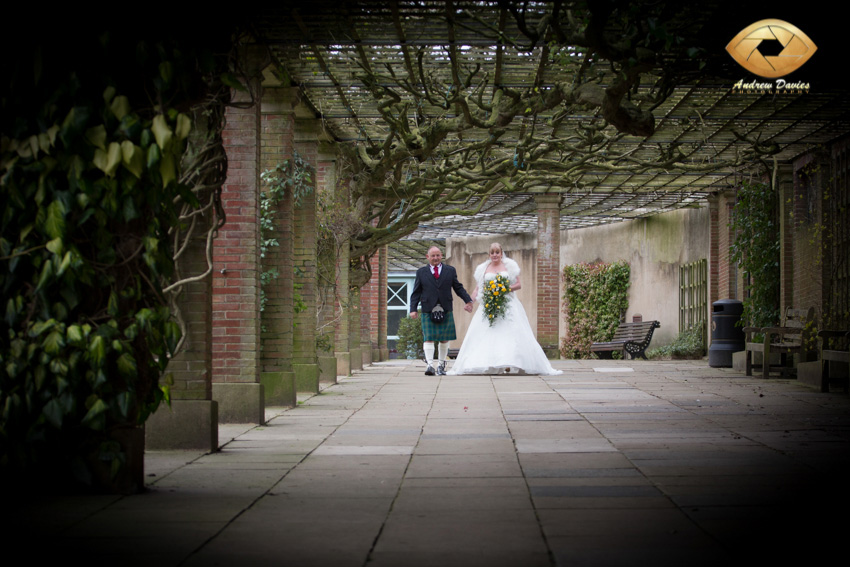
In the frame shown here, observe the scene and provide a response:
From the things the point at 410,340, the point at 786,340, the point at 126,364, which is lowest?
the point at 410,340

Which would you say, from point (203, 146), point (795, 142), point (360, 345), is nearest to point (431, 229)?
point (360, 345)

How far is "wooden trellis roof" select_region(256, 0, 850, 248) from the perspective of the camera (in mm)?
7762

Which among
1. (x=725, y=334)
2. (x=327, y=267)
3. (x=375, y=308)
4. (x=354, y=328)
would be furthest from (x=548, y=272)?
(x=327, y=267)

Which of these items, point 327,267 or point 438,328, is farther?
point 438,328

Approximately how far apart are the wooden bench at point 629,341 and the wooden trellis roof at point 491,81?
3642 mm

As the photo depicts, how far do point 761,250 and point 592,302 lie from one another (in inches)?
323

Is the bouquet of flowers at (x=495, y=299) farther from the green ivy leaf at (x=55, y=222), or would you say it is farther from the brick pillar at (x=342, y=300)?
the green ivy leaf at (x=55, y=222)

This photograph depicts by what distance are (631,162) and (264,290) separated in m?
7.69

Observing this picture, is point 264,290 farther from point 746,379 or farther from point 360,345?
point 360,345

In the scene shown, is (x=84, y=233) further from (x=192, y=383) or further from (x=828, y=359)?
(x=828, y=359)

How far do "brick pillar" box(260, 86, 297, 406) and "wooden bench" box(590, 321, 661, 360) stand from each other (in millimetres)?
12310

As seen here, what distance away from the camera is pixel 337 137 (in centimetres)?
1348

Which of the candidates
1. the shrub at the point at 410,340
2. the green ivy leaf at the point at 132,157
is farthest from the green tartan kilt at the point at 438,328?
the shrub at the point at 410,340

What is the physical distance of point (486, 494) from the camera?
4.62m
